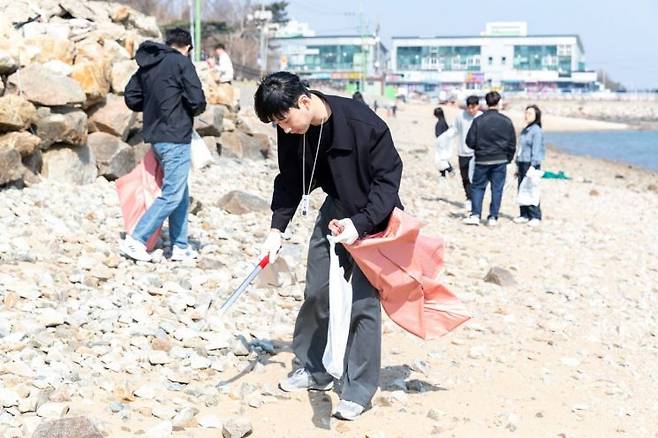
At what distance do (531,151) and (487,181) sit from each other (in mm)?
855

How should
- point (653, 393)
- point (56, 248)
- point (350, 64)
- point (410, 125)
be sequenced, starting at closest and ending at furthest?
1. point (653, 393)
2. point (56, 248)
3. point (410, 125)
4. point (350, 64)

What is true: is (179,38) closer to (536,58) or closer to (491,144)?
(491,144)

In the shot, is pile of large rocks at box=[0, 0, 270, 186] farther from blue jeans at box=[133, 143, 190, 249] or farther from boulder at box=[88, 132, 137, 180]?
blue jeans at box=[133, 143, 190, 249]

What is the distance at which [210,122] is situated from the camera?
1293 cm

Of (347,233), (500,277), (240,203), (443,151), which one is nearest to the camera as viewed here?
(347,233)

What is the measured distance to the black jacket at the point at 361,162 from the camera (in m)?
4.16

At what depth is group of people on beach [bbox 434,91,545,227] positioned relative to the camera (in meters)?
10.8

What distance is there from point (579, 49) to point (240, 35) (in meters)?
87.8

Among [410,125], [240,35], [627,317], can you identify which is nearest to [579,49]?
[240,35]

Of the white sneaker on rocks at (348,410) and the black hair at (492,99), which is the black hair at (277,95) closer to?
the white sneaker on rocks at (348,410)

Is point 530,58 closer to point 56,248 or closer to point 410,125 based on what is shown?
point 410,125

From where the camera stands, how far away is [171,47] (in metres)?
7.20

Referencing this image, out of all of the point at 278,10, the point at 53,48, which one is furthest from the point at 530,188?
the point at 278,10

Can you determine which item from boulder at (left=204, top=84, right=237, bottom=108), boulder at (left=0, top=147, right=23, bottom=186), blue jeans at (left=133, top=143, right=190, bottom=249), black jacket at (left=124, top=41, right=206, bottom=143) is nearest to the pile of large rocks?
boulder at (left=0, top=147, right=23, bottom=186)
